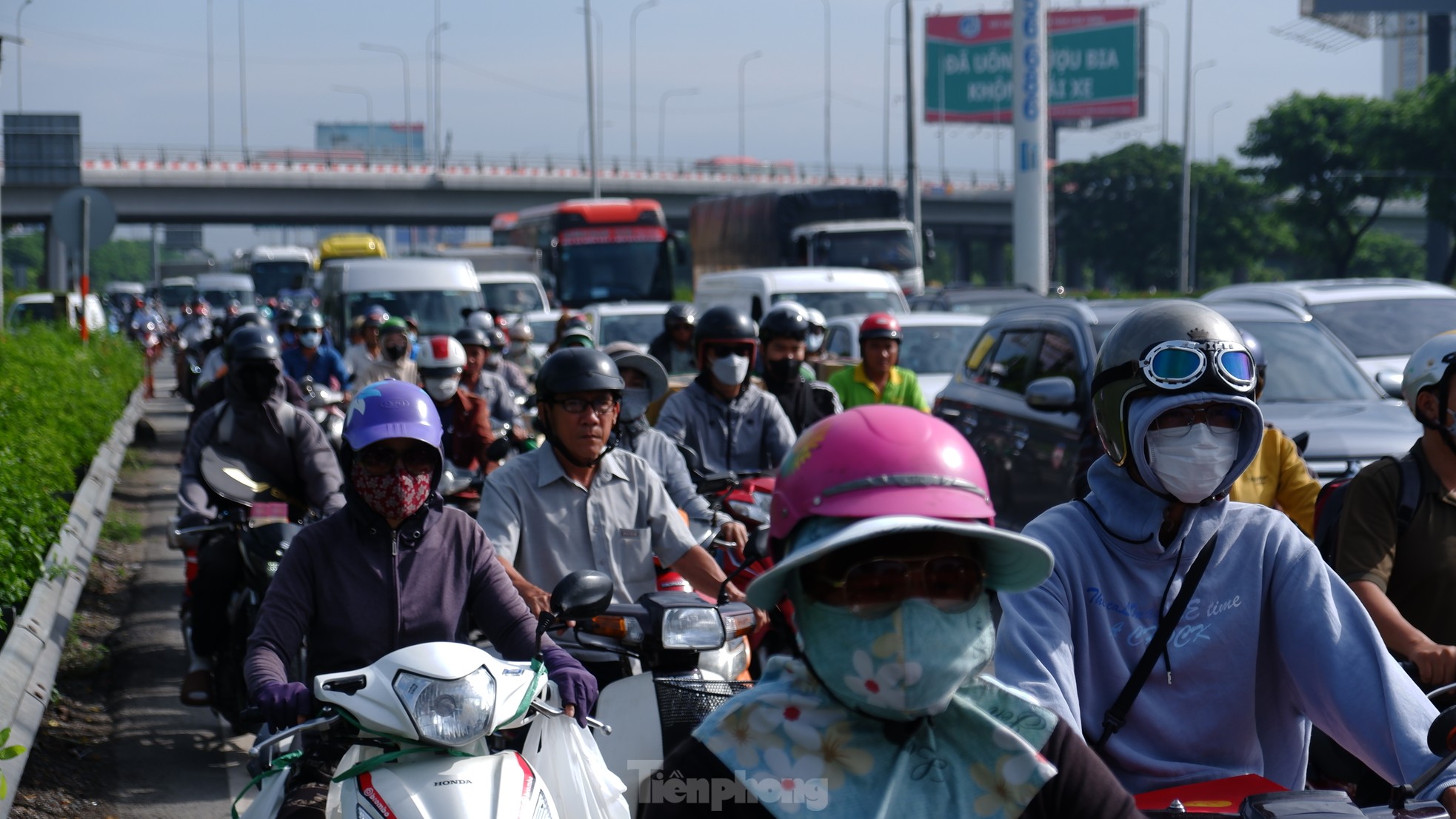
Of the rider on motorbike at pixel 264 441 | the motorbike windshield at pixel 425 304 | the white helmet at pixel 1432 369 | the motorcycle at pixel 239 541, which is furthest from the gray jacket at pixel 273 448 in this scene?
the motorbike windshield at pixel 425 304

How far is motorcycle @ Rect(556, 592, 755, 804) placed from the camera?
4051mm

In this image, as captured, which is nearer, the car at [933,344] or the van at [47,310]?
the car at [933,344]

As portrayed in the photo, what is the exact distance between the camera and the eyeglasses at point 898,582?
75.9 inches

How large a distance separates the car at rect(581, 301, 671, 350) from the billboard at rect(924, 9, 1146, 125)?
68.8m

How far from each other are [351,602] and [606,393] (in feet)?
4.54

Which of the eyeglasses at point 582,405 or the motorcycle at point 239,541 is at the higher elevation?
the eyeglasses at point 582,405

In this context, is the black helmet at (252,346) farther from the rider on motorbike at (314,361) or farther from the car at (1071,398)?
the rider on motorbike at (314,361)

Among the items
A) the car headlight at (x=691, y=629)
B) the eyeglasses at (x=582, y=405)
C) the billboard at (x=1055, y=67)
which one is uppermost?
the billboard at (x=1055, y=67)

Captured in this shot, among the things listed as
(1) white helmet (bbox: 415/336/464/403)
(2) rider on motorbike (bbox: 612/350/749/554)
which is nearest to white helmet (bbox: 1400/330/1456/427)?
(2) rider on motorbike (bbox: 612/350/749/554)

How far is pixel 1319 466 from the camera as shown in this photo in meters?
8.39

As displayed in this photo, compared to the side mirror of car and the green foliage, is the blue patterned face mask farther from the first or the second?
the side mirror of car

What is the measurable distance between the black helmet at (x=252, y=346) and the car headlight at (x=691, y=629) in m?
4.06

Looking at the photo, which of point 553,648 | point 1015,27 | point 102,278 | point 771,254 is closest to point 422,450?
point 553,648

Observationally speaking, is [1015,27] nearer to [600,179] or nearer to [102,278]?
[600,179]
